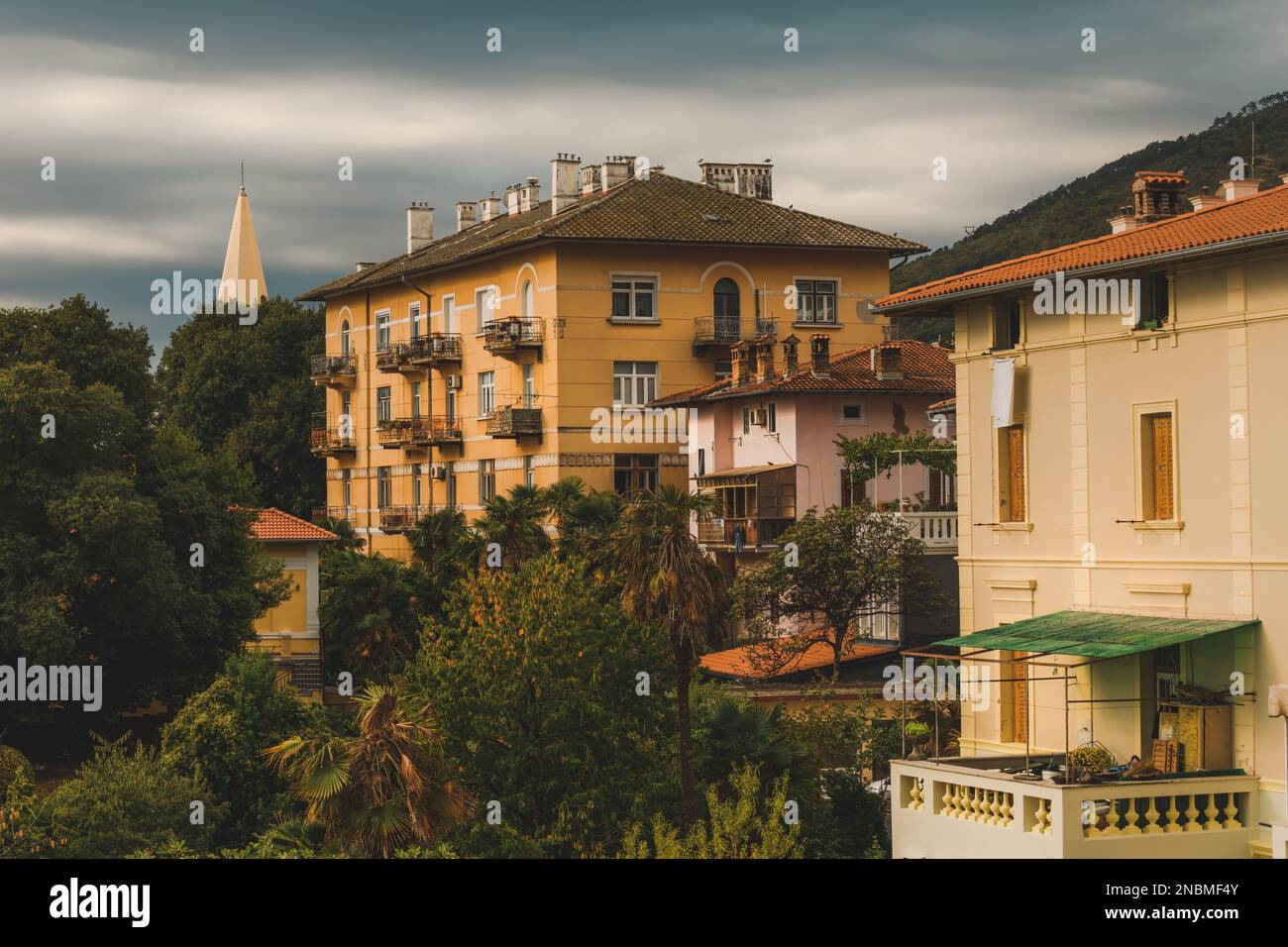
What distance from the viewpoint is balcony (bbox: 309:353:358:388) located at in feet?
260

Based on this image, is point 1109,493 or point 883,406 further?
point 883,406

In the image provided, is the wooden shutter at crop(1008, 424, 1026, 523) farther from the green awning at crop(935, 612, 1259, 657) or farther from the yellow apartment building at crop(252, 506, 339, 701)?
the yellow apartment building at crop(252, 506, 339, 701)

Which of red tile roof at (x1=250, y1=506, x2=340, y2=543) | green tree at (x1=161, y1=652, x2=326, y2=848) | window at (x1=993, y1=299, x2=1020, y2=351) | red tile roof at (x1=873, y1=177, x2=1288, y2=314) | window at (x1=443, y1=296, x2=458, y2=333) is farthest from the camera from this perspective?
window at (x1=443, y1=296, x2=458, y2=333)

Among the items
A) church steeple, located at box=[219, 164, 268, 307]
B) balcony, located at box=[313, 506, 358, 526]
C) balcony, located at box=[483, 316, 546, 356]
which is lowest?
balcony, located at box=[313, 506, 358, 526]

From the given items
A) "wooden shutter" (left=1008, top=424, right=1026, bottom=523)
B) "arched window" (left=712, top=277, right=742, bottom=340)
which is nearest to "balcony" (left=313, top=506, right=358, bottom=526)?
"arched window" (left=712, top=277, right=742, bottom=340)

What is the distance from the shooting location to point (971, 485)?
3100 cm

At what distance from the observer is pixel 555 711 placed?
110 ft

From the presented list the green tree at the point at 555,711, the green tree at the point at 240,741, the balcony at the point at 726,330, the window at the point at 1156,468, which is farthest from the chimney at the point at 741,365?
the window at the point at 1156,468

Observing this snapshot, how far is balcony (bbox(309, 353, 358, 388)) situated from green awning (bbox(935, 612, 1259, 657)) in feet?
178

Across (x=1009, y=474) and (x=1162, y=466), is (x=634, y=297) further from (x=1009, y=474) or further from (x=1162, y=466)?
(x=1162, y=466)

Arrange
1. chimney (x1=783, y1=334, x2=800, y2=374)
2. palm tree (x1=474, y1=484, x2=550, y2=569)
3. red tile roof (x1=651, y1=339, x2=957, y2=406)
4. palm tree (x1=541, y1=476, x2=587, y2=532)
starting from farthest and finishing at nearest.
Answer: chimney (x1=783, y1=334, x2=800, y2=374)
red tile roof (x1=651, y1=339, x2=957, y2=406)
palm tree (x1=541, y1=476, x2=587, y2=532)
palm tree (x1=474, y1=484, x2=550, y2=569)
